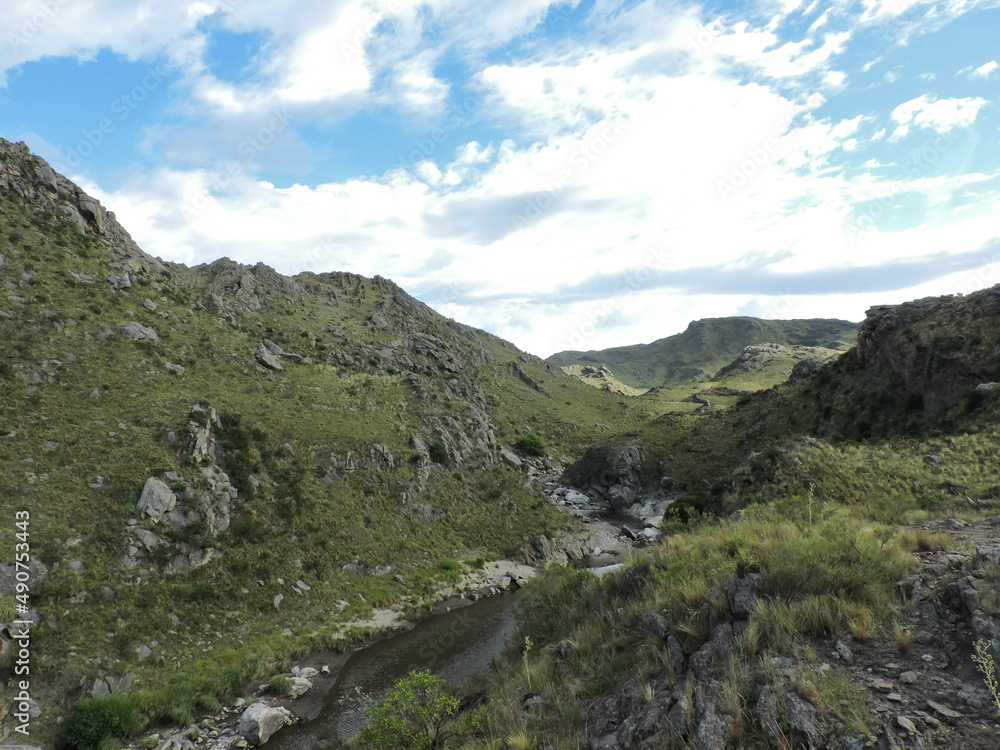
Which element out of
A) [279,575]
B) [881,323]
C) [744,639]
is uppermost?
[881,323]

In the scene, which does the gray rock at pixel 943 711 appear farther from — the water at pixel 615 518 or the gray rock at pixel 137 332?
the gray rock at pixel 137 332

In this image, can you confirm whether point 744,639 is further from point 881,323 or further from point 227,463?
point 881,323

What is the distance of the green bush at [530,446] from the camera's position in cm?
7319

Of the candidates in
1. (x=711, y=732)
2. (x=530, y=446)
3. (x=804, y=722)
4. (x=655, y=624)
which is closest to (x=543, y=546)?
(x=655, y=624)

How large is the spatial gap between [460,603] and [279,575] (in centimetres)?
1215

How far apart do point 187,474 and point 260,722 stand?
1671 centimetres

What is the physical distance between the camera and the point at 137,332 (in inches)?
1524

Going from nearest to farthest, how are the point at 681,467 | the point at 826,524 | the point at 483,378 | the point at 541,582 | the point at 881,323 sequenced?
the point at 826,524, the point at 541,582, the point at 881,323, the point at 681,467, the point at 483,378

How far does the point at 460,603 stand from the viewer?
31469 mm

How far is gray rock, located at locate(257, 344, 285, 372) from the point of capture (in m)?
50.2

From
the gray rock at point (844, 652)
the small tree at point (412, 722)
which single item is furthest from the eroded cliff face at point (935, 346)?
the small tree at point (412, 722)

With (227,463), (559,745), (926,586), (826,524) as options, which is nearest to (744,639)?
(926,586)

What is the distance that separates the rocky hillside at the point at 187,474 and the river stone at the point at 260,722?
219 cm

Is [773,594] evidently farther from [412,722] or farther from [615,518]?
[615,518]
